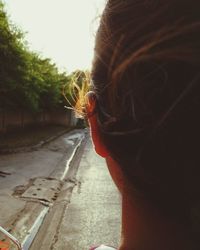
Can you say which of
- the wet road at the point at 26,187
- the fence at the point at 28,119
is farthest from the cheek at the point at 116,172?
the fence at the point at 28,119

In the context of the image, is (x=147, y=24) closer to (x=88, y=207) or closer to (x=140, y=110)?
(x=140, y=110)

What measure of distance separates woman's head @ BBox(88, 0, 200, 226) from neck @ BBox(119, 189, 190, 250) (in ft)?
0.12

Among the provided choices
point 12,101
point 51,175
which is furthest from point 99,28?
point 12,101

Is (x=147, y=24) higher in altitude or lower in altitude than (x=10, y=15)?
lower

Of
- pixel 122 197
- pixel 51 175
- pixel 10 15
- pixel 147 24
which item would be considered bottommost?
pixel 51 175

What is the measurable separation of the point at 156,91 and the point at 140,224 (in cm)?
21

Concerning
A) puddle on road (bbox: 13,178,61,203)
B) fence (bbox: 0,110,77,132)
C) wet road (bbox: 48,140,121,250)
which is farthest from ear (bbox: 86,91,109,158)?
fence (bbox: 0,110,77,132)

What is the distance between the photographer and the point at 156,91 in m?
0.57

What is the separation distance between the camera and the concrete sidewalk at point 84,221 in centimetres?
509

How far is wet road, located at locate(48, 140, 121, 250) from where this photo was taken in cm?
514

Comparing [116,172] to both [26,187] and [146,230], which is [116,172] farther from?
[26,187]

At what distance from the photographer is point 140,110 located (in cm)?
58

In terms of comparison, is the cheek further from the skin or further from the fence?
the fence

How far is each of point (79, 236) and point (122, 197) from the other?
4.83m
